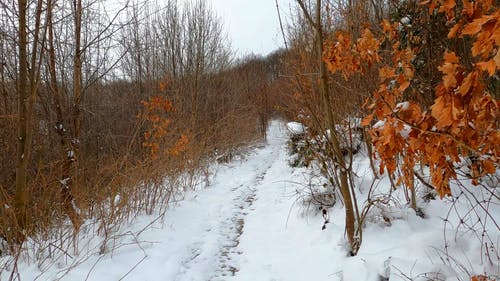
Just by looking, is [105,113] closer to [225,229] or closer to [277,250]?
[225,229]

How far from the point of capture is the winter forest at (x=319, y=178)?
4.47 feet

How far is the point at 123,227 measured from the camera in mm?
3789

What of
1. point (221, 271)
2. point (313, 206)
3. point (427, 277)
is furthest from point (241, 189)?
point (427, 277)

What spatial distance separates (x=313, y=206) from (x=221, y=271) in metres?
1.54

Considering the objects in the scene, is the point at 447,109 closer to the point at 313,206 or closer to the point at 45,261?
the point at 313,206

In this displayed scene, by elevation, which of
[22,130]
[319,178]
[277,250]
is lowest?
[277,250]

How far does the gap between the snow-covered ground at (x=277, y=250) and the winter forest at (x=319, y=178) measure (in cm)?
2

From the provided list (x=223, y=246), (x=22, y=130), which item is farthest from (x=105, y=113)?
(x=223, y=246)

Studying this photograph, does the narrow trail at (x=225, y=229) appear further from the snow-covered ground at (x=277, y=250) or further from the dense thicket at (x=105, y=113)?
the dense thicket at (x=105, y=113)

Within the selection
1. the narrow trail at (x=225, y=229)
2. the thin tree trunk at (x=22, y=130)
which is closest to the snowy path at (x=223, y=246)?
the narrow trail at (x=225, y=229)

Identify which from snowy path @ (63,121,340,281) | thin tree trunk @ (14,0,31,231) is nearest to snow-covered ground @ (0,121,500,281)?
snowy path @ (63,121,340,281)

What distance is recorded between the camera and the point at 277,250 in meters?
3.34

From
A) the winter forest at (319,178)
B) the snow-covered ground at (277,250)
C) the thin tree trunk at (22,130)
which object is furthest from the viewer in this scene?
the thin tree trunk at (22,130)

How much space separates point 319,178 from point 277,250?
1.54 m
